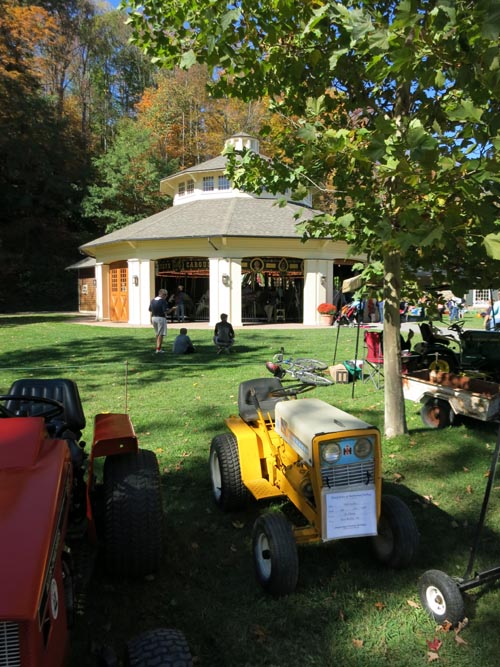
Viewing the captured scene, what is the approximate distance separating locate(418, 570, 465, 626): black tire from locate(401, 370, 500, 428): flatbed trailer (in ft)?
10.7

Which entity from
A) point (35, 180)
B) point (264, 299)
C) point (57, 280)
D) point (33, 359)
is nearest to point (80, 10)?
point (35, 180)

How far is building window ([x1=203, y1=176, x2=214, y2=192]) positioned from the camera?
88.7 ft

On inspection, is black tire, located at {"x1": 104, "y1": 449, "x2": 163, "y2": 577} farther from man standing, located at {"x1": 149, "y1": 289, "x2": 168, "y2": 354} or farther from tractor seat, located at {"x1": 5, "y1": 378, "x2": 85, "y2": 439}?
man standing, located at {"x1": 149, "y1": 289, "x2": 168, "y2": 354}

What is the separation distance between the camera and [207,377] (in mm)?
10023

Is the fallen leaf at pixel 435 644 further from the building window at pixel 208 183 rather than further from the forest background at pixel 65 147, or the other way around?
the forest background at pixel 65 147

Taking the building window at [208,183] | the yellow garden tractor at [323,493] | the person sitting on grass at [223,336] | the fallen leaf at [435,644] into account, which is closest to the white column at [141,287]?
the building window at [208,183]

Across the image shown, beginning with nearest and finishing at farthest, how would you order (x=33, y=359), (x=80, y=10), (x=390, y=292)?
(x=390, y=292), (x=33, y=359), (x=80, y=10)

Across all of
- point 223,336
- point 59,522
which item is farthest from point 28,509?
point 223,336

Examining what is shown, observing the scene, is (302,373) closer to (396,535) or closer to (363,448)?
(363,448)

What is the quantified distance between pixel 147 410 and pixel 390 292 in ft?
12.9

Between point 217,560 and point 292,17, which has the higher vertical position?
point 292,17

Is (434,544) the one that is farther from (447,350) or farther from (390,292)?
(447,350)

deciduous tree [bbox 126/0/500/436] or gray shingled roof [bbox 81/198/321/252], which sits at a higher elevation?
gray shingled roof [bbox 81/198/321/252]

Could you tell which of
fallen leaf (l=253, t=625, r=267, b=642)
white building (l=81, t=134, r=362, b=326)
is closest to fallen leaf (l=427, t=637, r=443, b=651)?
fallen leaf (l=253, t=625, r=267, b=642)
